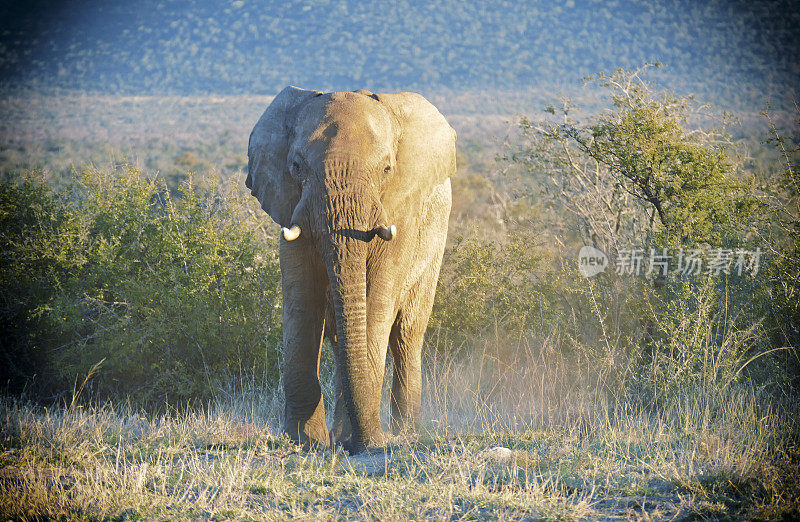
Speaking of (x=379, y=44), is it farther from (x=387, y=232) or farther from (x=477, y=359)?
(x=387, y=232)

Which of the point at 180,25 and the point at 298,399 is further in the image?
the point at 180,25

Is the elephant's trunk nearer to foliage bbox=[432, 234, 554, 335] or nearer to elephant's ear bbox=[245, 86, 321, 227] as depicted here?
elephant's ear bbox=[245, 86, 321, 227]

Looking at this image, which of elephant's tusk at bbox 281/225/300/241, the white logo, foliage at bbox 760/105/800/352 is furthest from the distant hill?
elephant's tusk at bbox 281/225/300/241

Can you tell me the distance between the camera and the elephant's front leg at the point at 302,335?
709 centimetres

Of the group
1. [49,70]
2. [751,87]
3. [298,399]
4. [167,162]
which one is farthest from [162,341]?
[49,70]

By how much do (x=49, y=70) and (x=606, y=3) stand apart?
41.6 meters

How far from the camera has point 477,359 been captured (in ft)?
35.6

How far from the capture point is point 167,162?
39875 millimetres

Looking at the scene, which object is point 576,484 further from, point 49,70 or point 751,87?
point 49,70

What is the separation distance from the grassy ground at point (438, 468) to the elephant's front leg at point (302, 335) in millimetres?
347

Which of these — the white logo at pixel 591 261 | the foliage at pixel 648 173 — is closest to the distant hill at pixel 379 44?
the foliage at pixel 648 173

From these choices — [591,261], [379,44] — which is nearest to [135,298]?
[591,261]

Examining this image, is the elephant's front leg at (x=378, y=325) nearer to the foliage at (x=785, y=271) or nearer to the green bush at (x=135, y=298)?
the green bush at (x=135, y=298)

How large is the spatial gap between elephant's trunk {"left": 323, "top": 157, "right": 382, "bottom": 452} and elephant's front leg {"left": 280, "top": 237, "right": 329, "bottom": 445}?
0.49m
